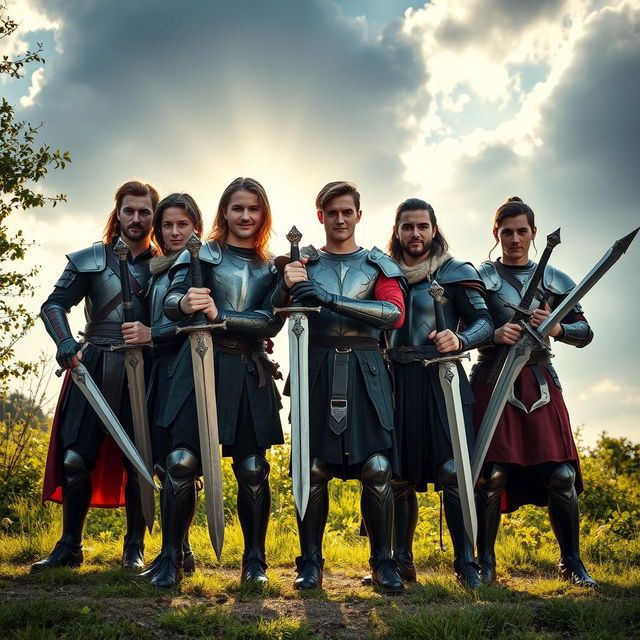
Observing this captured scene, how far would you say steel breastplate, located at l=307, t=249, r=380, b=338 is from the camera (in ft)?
15.4

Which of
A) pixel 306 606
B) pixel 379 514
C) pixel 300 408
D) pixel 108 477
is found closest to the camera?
pixel 306 606

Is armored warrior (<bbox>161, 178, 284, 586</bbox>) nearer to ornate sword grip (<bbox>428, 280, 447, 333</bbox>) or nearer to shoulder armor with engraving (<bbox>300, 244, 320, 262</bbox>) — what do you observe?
shoulder armor with engraving (<bbox>300, 244, 320, 262</bbox>)

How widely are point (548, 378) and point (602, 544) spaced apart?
2.29 meters

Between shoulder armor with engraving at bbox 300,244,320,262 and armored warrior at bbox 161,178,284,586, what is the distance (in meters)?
0.21

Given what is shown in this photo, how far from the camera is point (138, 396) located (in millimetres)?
4980

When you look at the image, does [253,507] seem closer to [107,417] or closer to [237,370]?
[237,370]

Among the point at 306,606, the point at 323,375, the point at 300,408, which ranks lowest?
the point at 306,606

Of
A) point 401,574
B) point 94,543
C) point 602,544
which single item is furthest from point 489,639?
point 94,543

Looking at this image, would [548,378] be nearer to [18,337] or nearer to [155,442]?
[155,442]

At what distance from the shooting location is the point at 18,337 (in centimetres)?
731

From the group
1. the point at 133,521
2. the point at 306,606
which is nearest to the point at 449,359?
the point at 306,606

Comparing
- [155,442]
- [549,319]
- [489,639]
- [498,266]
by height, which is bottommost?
[489,639]

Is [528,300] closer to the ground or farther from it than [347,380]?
farther from it

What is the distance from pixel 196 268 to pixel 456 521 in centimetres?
216
